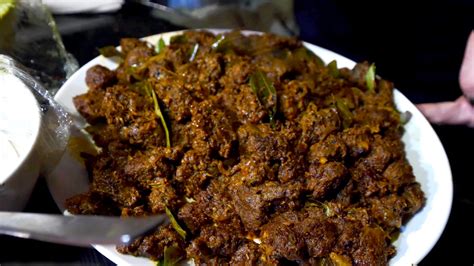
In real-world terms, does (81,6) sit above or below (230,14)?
above

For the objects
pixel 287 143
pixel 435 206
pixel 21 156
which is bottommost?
pixel 435 206

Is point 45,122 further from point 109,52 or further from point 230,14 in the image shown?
point 230,14

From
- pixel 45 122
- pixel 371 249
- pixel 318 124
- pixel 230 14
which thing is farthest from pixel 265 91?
pixel 230 14

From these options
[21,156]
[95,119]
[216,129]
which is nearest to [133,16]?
[95,119]

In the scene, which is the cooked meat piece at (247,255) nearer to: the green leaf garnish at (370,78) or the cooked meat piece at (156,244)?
the cooked meat piece at (156,244)

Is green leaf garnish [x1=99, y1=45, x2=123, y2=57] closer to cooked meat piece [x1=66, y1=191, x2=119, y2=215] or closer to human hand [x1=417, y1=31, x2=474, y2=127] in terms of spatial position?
cooked meat piece [x1=66, y1=191, x2=119, y2=215]

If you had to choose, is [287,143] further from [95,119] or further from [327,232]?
[95,119]

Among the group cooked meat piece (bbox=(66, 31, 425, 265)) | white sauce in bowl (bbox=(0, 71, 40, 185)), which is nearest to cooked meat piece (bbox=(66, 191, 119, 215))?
cooked meat piece (bbox=(66, 31, 425, 265))
